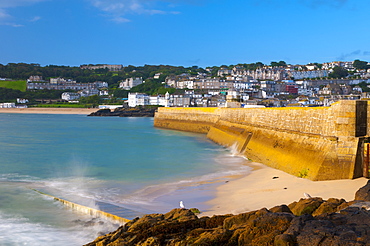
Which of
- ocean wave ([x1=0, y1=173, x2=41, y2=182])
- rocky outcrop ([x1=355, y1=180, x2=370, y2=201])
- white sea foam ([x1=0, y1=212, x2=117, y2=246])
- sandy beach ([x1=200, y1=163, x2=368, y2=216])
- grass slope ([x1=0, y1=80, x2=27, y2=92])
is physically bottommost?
ocean wave ([x1=0, y1=173, x2=41, y2=182])

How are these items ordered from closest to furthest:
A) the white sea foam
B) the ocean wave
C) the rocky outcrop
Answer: the rocky outcrop → the white sea foam → the ocean wave

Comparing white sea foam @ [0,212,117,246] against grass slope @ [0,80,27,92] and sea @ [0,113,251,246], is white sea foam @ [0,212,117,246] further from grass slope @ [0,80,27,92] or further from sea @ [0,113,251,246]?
grass slope @ [0,80,27,92]

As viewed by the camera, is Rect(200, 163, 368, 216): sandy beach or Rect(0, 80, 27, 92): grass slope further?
Rect(0, 80, 27, 92): grass slope

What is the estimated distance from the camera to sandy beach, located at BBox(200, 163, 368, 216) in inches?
318

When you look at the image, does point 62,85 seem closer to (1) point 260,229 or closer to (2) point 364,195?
(2) point 364,195

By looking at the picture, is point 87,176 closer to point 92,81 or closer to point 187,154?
point 187,154

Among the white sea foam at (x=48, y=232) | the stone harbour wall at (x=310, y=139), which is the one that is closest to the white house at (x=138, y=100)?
the stone harbour wall at (x=310, y=139)

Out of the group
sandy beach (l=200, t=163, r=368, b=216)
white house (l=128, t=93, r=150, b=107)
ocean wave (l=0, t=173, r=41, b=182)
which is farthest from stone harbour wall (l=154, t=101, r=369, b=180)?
white house (l=128, t=93, r=150, b=107)

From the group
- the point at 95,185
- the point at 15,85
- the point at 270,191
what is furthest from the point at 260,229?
the point at 15,85

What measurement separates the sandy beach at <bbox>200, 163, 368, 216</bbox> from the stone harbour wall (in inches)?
14.4

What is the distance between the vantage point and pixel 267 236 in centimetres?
440

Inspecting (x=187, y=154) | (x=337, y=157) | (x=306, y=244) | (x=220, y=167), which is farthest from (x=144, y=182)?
(x=306, y=244)

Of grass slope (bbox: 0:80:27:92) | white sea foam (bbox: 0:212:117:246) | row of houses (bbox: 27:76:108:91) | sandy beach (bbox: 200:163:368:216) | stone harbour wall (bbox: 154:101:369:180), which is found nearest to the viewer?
white sea foam (bbox: 0:212:117:246)

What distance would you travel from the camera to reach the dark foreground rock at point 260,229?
4.18 meters
